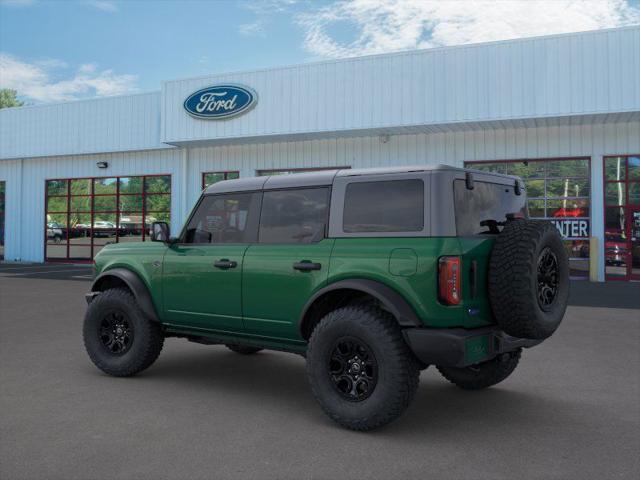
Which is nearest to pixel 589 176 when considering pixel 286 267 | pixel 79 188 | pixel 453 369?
pixel 453 369

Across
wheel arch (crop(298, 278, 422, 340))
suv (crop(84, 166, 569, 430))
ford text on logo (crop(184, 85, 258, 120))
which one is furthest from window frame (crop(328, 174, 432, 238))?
ford text on logo (crop(184, 85, 258, 120))

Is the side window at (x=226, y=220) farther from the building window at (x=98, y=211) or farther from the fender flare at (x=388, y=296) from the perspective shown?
the building window at (x=98, y=211)

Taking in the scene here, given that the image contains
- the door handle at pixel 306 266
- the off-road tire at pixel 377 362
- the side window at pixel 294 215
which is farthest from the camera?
the side window at pixel 294 215

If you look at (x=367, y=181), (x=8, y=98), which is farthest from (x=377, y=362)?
(x=8, y=98)

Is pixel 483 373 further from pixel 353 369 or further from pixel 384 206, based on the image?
pixel 384 206

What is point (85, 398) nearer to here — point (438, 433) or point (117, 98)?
point (438, 433)

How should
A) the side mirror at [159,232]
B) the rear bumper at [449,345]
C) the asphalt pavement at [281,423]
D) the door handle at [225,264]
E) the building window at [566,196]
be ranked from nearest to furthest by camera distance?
the asphalt pavement at [281,423], the rear bumper at [449,345], the door handle at [225,264], the side mirror at [159,232], the building window at [566,196]

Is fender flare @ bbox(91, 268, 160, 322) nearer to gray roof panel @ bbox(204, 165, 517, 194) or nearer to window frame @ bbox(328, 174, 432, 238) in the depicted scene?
gray roof panel @ bbox(204, 165, 517, 194)

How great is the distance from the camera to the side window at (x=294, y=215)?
5102mm

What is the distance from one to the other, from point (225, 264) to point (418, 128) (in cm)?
1380

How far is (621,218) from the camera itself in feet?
58.0

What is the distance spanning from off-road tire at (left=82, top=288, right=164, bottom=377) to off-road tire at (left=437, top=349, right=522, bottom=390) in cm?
275

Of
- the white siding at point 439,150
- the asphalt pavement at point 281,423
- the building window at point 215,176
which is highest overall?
the white siding at point 439,150

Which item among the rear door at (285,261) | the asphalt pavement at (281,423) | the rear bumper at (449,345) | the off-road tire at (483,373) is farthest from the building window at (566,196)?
the rear bumper at (449,345)
